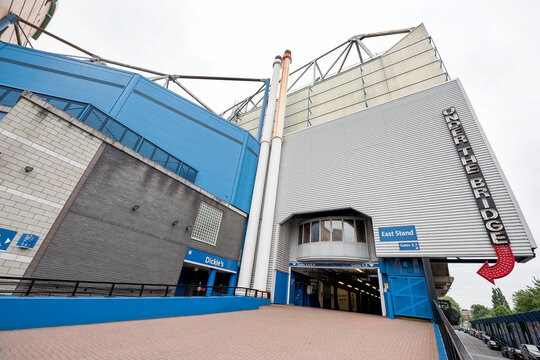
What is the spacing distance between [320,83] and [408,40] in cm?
1004

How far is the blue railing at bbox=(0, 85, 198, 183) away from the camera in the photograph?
1116cm

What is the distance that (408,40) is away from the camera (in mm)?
24125

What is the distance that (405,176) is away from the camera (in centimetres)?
1527

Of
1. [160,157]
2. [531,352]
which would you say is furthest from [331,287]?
[160,157]

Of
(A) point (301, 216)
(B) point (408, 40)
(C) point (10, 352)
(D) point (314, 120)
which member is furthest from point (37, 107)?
(B) point (408, 40)

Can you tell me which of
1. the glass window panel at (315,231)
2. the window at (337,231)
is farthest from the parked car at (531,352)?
the glass window panel at (315,231)

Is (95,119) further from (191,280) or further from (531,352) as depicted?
(531,352)

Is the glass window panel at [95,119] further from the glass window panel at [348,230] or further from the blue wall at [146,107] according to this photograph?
the glass window panel at [348,230]

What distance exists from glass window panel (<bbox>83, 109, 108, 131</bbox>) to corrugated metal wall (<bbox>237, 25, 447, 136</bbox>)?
1959 centimetres

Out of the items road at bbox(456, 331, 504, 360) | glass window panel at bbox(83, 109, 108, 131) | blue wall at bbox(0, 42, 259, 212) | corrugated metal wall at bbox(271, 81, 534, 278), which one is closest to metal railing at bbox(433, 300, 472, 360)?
corrugated metal wall at bbox(271, 81, 534, 278)

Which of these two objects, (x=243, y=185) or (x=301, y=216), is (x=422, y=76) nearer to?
(x=301, y=216)

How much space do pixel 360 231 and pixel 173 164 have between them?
14344 mm

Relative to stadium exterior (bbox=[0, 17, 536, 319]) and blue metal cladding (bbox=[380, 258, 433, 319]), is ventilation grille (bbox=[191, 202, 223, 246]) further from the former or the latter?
blue metal cladding (bbox=[380, 258, 433, 319])

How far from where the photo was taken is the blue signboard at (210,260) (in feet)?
48.5
